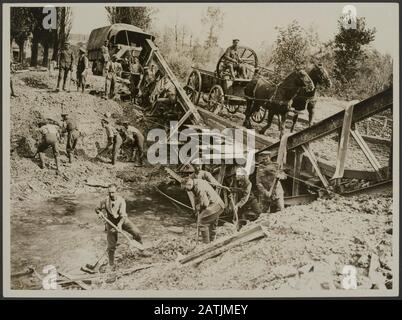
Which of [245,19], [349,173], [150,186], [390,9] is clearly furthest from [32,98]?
[390,9]

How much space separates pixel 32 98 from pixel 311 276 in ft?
14.9

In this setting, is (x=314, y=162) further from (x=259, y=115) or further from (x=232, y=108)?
(x=232, y=108)

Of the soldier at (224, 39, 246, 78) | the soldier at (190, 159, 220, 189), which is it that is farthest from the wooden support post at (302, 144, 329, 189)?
the soldier at (224, 39, 246, 78)

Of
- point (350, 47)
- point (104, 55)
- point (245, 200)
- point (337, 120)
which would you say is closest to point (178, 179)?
point (245, 200)

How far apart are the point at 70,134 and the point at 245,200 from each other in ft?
8.55

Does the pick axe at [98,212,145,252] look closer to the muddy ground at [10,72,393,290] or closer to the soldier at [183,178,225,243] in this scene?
the muddy ground at [10,72,393,290]

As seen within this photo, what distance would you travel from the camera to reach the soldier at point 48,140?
253 inches

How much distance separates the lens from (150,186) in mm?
6473

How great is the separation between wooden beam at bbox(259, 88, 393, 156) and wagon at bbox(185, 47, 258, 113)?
84 cm

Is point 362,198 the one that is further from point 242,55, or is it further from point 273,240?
point 242,55

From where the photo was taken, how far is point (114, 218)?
627 cm

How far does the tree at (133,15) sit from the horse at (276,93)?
66.1 inches

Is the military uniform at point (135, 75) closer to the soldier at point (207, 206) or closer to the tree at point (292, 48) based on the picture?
the soldier at point (207, 206)

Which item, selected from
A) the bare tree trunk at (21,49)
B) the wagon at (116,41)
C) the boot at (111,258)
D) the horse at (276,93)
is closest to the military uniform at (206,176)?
the horse at (276,93)
